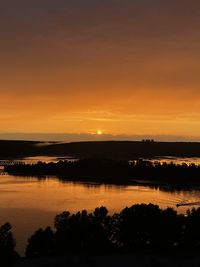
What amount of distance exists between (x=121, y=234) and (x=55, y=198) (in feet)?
63.3

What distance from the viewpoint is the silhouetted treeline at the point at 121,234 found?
21406mm

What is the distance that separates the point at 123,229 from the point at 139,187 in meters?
29.3

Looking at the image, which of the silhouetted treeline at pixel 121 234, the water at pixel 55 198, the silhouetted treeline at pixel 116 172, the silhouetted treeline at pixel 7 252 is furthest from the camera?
the silhouetted treeline at pixel 116 172

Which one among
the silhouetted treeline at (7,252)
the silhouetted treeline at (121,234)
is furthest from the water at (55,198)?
the silhouetted treeline at (7,252)

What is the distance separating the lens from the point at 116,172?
6544cm

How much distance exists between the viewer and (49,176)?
63594mm

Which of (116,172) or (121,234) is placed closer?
(121,234)

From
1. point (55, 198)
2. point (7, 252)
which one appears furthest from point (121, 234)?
point (55, 198)

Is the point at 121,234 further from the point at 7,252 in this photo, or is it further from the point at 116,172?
the point at 116,172

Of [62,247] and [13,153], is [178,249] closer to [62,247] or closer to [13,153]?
[62,247]

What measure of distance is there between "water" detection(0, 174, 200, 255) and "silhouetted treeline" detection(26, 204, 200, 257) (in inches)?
87.2

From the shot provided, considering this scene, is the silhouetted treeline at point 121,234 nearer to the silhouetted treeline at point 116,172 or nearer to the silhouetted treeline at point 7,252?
the silhouetted treeline at point 7,252

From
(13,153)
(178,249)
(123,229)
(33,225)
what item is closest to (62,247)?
(123,229)

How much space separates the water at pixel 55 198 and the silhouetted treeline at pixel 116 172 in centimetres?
688
